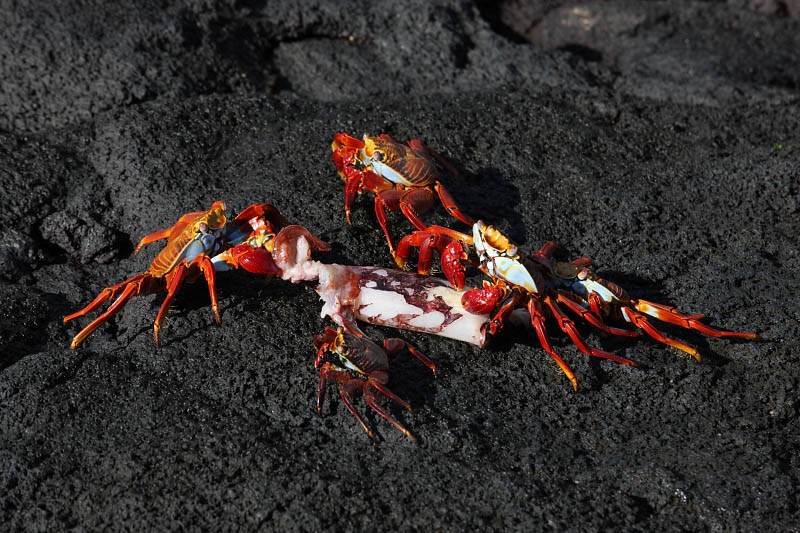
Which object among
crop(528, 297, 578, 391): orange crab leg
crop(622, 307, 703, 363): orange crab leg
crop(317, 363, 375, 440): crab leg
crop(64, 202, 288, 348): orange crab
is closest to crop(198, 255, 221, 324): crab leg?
crop(64, 202, 288, 348): orange crab

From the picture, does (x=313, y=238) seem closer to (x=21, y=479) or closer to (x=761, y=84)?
(x=21, y=479)

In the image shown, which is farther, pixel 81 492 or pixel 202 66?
pixel 202 66

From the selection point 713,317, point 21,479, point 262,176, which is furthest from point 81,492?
point 713,317

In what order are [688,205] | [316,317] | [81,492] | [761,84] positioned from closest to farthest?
[81,492], [316,317], [688,205], [761,84]

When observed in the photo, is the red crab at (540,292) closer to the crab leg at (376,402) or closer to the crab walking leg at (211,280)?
the crab leg at (376,402)

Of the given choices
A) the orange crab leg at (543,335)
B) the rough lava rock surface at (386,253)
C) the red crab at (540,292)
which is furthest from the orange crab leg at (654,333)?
the orange crab leg at (543,335)

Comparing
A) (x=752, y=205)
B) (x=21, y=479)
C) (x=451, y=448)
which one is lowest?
(x=21, y=479)
